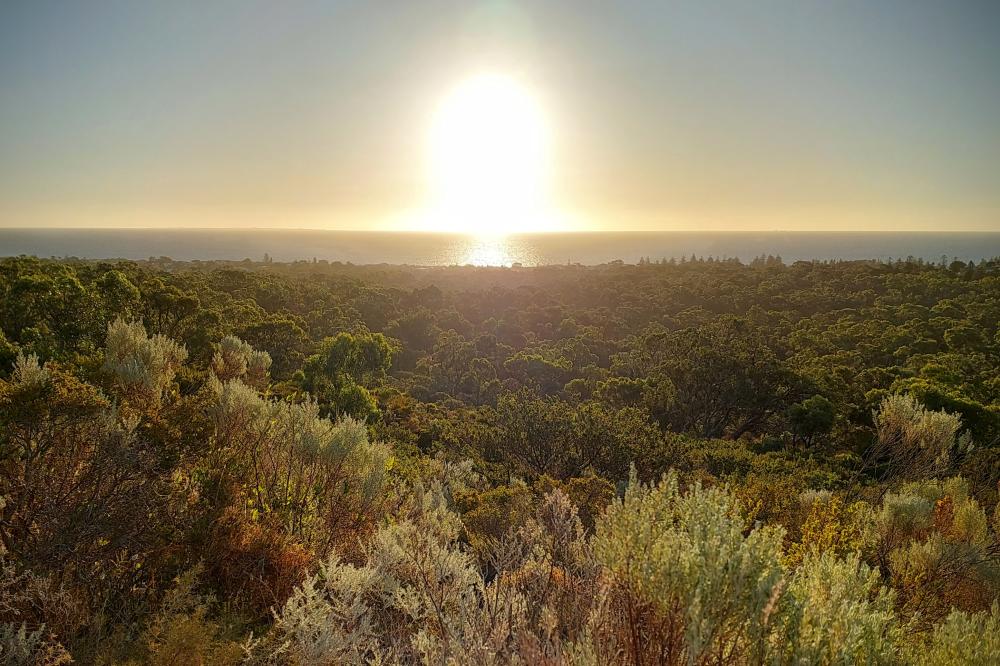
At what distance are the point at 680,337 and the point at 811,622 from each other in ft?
91.8

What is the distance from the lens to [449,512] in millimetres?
8375

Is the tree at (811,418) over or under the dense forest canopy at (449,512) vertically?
under

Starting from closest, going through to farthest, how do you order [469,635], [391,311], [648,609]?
[648,609]
[469,635]
[391,311]

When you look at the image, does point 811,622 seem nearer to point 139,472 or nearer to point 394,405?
point 139,472

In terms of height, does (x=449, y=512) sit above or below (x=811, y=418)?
above

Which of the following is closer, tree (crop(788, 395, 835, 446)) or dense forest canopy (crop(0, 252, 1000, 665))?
dense forest canopy (crop(0, 252, 1000, 665))

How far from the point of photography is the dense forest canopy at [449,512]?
3439 mm

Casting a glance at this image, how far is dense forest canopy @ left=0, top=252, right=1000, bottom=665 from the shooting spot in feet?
11.3

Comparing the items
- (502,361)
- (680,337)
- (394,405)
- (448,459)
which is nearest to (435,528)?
(448,459)

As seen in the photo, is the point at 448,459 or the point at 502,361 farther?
the point at 502,361

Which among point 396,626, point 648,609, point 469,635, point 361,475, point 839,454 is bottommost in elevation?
point 839,454

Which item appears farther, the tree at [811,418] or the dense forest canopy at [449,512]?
the tree at [811,418]

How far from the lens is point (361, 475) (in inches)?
320

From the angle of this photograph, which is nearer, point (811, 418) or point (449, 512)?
point (449, 512)
